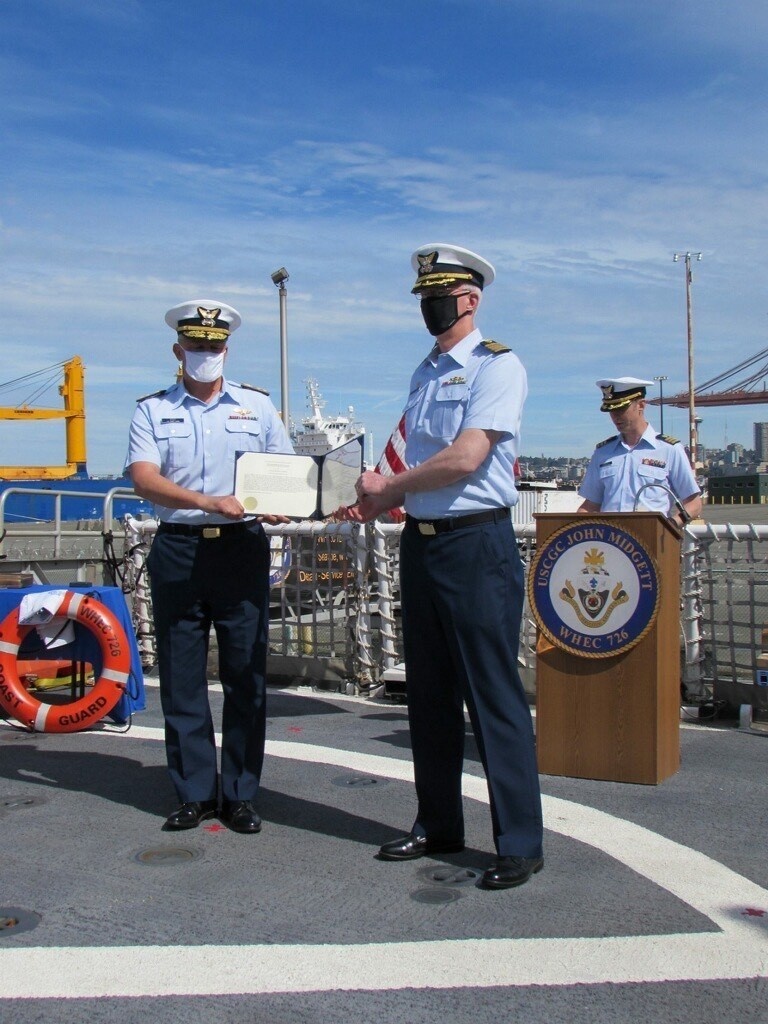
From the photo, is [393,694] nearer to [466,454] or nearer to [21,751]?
[21,751]

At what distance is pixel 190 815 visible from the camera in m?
3.97

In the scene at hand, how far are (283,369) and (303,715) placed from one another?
552 inches

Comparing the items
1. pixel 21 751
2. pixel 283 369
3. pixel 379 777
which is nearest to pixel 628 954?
pixel 379 777

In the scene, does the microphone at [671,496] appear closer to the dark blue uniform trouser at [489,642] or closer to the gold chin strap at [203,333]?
the dark blue uniform trouser at [489,642]

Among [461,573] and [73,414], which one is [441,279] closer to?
[461,573]

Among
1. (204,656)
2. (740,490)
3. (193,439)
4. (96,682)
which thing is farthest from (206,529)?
(740,490)

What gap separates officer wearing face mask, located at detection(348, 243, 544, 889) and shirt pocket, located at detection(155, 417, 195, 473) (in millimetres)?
907

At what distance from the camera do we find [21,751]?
526 centimetres

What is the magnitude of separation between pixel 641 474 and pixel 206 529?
283cm

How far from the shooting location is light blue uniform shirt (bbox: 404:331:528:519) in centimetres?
335

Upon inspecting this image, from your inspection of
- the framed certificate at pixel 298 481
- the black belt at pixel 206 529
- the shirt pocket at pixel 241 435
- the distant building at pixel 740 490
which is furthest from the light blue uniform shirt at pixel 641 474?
the distant building at pixel 740 490

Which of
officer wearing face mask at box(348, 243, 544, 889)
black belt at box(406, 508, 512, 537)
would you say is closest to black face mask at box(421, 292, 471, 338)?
officer wearing face mask at box(348, 243, 544, 889)

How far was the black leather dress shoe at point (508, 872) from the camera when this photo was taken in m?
3.25

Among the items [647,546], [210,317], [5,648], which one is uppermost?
[210,317]
